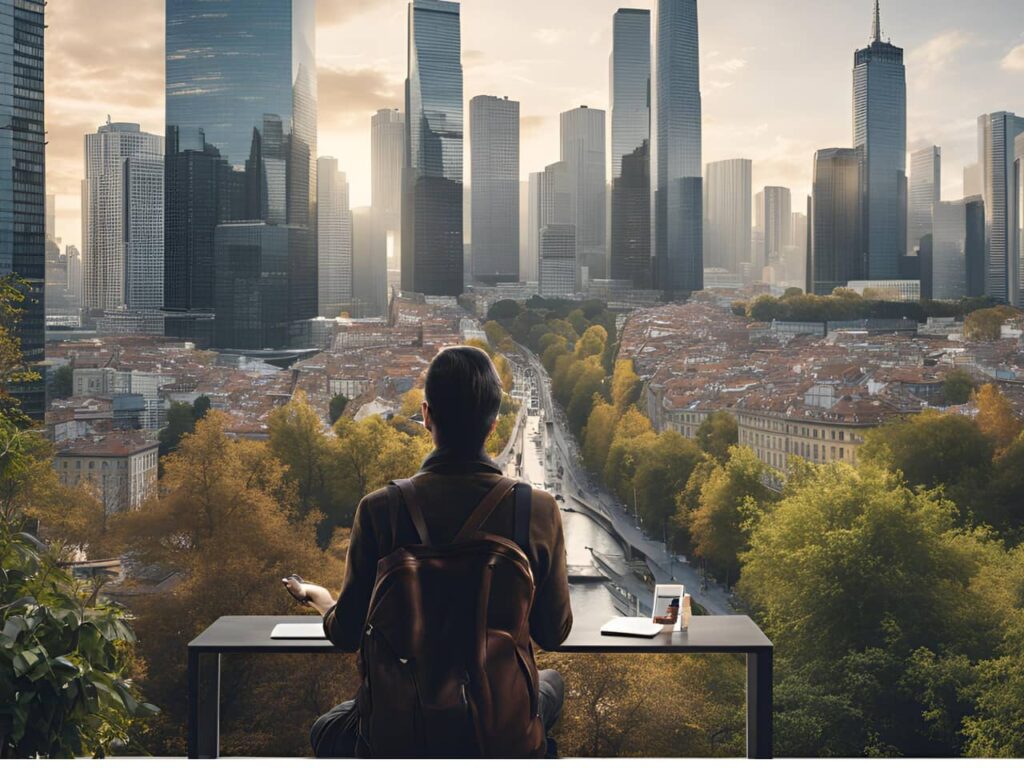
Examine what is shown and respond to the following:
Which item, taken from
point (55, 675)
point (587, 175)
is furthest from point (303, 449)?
point (55, 675)

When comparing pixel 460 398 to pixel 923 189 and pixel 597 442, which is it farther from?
pixel 923 189

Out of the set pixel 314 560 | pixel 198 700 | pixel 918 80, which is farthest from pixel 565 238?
pixel 198 700

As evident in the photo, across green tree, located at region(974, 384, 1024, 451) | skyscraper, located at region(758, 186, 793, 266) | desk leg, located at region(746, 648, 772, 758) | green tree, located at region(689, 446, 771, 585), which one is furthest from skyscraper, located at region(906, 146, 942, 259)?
desk leg, located at region(746, 648, 772, 758)

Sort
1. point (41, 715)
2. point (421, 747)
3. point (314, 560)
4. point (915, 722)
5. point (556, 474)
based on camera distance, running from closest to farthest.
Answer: point (421, 747) < point (41, 715) < point (915, 722) < point (556, 474) < point (314, 560)

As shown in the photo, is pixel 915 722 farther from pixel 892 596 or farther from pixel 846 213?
pixel 846 213

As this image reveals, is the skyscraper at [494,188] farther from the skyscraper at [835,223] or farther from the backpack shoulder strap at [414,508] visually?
the backpack shoulder strap at [414,508]

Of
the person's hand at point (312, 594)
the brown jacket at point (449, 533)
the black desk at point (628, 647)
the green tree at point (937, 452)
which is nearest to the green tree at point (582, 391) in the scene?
the green tree at point (937, 452)
